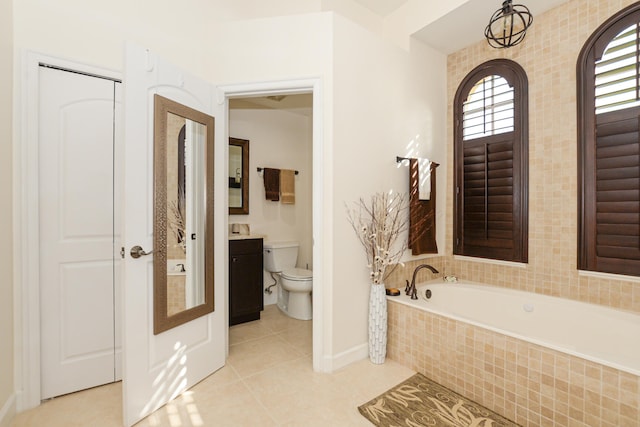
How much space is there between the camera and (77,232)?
1.84 m

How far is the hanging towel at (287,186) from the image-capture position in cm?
371

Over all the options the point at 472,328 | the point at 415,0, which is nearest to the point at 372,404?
the point at 472,328

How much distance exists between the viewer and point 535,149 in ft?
7.77

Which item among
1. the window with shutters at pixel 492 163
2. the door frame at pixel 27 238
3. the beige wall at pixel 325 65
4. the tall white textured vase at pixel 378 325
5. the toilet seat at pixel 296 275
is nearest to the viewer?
the door frame at pixel 27 238

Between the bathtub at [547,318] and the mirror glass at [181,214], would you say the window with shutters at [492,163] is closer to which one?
the bathtub at [547,318]

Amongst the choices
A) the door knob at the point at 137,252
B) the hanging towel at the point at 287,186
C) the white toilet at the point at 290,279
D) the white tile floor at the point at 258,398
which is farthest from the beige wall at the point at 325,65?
the hanging towel at the point at 287,186

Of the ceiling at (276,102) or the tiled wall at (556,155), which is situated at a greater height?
the ceiling at (276,102)

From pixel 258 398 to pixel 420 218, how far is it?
189 centimetres

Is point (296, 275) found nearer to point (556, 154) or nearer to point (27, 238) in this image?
point (27, 238)

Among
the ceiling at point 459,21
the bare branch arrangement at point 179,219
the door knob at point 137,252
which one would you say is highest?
the ceiling at point 459,21

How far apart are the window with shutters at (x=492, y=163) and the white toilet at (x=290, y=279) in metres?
1.60

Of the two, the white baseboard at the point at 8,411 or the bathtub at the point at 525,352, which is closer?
the bathtub at the point at 525,352

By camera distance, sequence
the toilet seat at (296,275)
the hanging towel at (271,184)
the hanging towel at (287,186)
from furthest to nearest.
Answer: the hanging towel at (287,186)
the hanging towel at (271,184)
the toilet seat at (296,275)

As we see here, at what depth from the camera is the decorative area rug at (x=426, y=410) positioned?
158 cm
